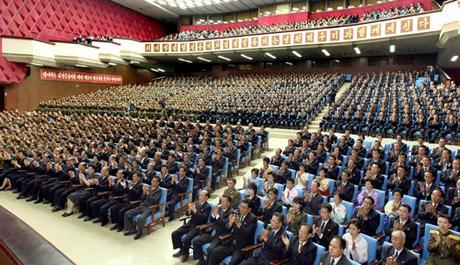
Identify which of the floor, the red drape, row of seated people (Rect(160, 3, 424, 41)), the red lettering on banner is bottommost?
the floor

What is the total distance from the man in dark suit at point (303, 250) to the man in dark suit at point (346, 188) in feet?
4.26

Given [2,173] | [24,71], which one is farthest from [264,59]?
[2,173]

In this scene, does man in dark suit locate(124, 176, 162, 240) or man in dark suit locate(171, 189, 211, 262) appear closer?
man in dark suit locate(171, 189, 211, 262)

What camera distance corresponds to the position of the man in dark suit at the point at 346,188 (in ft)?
12.7

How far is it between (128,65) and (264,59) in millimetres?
7374

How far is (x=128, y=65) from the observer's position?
59.9ft

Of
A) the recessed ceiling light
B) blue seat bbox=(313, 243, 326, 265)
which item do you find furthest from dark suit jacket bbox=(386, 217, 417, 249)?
the recessed ceiling light

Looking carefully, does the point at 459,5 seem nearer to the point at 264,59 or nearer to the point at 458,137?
the point at 458,137

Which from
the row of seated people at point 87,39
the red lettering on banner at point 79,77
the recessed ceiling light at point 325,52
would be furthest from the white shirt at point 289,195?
the red lettering on banner at point 79,77

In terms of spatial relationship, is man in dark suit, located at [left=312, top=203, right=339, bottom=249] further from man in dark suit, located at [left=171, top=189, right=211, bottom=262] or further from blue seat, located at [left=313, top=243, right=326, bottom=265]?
man in dark suit, located at [left=171, top=189, right=211, bottom=262]

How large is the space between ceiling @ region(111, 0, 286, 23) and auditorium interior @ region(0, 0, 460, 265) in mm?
170

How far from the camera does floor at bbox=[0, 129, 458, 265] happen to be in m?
3.52

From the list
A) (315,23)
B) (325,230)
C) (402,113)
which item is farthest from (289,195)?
(315,23)

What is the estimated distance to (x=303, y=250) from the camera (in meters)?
2.71
